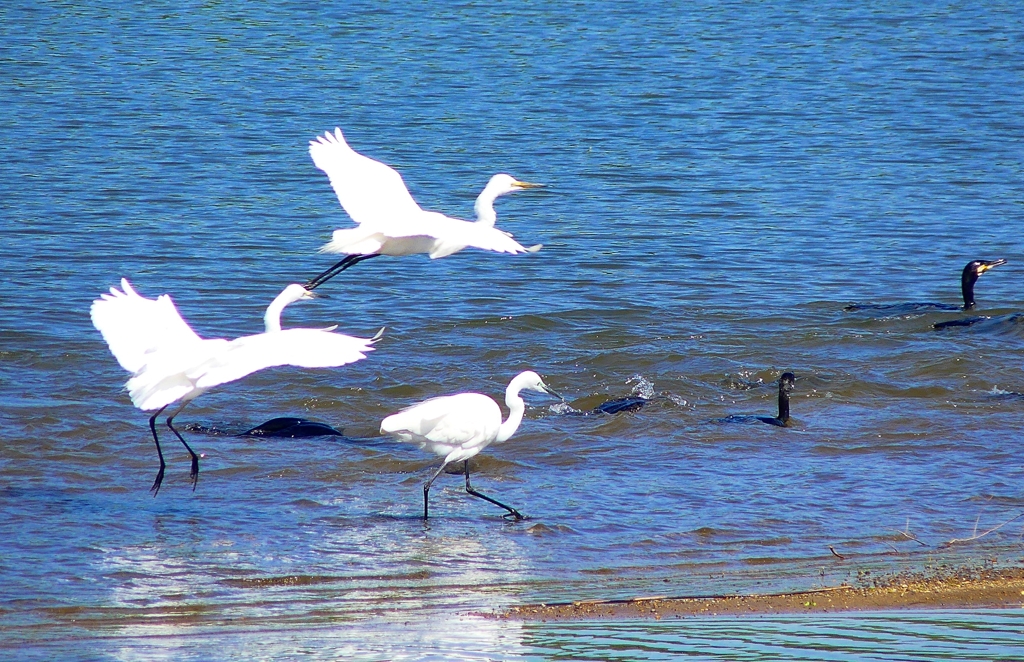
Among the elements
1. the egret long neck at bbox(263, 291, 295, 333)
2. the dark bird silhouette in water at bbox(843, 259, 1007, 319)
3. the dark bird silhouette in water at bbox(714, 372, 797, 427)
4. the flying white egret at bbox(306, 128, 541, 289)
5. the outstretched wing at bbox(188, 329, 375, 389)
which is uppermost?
the flying white egret at bbox(306, 128, 541, 289)

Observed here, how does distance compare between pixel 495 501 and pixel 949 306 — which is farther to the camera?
pixel 949 306

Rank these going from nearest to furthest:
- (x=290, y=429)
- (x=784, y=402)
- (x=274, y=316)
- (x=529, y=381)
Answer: (x=274, y=316)
(x=529, y=381)
(x=290, y=429)
(x=784, y=402)

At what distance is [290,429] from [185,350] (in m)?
1.95

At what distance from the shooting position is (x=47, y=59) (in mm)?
25484

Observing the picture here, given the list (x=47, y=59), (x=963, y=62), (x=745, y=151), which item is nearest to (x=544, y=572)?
(x=745, y=151)

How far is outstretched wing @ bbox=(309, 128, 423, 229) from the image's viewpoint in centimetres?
895

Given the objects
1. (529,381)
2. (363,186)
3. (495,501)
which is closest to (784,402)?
(529,381)

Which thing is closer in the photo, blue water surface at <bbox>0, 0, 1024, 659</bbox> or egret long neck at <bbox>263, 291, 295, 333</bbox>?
blue water surface at <bbox>0, 0, 1024, 659</bbox>

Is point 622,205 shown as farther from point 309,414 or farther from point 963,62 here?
point 963,62

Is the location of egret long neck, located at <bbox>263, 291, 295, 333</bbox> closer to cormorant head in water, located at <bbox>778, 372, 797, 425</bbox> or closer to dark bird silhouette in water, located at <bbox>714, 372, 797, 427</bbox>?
dark bird silhouette in water, located at <bbox>714, 372, 797, 427</bbox>

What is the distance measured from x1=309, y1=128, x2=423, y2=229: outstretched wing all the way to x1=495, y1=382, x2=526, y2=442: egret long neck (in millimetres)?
1281

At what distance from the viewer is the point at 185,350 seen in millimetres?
8281

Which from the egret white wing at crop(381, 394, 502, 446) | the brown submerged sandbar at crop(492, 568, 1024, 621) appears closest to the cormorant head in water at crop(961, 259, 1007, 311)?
the egret white wing at crop(381, 394, 502, 446)

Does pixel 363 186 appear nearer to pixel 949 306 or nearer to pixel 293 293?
pixel 293 293
